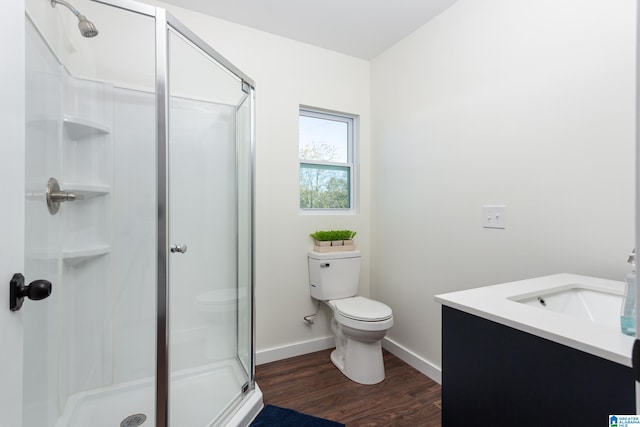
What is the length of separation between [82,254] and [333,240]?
1548 mm

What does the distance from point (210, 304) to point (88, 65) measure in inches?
55.1

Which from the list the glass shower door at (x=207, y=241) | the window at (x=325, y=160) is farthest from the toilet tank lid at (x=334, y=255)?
the glass shower door at (x=207, y=241)

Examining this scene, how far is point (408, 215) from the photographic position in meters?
2.22

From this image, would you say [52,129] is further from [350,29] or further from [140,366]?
[350,29]

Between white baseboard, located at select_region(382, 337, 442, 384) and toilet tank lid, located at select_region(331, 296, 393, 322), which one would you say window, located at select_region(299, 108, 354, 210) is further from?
white baseboard, located at select_region(382, 337, 442, 384)

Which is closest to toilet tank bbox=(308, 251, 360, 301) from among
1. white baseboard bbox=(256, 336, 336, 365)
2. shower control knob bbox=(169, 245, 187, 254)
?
white baseboard bbox=(256, 336, 336, 365)

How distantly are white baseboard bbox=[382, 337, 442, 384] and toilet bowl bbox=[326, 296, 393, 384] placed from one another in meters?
0.30

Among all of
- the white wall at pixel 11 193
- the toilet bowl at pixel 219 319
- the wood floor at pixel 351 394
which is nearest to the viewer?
the white wall at pixel 11 193

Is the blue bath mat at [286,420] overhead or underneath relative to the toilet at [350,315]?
underneath

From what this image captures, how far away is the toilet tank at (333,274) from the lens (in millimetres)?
2256

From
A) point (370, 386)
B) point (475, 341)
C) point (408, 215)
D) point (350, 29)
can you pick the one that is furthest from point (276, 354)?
point (350, 29)

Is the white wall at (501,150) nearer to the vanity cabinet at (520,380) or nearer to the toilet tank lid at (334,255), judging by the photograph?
the toilet tank lid at (334,255)

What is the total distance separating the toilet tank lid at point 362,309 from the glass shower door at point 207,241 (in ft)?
2.03

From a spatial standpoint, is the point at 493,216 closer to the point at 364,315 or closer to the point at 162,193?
the point at 364,315
